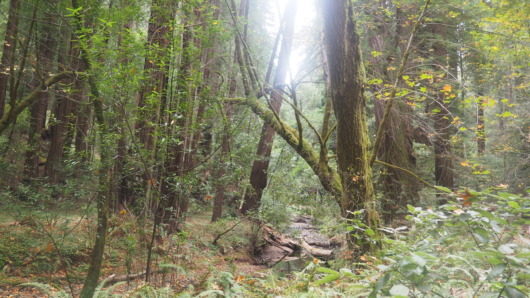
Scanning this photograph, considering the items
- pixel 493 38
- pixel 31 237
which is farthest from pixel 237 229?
pixel 493 38

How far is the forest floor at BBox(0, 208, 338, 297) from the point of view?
15.3 feet

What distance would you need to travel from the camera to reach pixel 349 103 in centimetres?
519

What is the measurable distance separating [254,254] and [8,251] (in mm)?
6391

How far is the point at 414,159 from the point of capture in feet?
33.9

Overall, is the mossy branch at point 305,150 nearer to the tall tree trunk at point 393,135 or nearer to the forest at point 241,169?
the forest at point 241,169

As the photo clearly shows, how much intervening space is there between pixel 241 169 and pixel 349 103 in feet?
7.57

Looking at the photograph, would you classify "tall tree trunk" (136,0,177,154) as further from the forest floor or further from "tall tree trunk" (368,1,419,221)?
"tall tree trunk" (368,1,419,221)

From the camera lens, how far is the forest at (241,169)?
2236 mm

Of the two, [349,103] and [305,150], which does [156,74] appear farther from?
[305,150]

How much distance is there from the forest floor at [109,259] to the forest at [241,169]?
5 cm

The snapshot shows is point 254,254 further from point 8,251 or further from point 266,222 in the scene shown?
point 8,251

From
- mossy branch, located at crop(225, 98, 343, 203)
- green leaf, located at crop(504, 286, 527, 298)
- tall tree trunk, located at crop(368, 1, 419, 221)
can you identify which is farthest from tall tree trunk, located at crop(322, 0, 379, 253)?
green leaf, located at crop(504, 286, 527, 298)

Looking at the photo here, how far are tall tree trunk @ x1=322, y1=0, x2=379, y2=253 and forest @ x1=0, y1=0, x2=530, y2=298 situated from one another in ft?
0.08

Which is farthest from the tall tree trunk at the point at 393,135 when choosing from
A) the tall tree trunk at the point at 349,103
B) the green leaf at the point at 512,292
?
the green leaf at the point at 512,292
